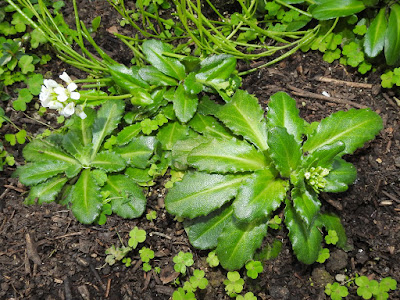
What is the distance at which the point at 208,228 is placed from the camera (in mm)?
2588

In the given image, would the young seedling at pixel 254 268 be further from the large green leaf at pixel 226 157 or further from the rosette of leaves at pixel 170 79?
the rosette of leaves at pixel 170 79

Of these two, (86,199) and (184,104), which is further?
(184,104)

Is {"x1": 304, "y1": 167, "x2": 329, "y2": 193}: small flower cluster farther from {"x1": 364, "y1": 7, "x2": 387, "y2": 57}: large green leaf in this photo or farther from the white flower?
the white flower

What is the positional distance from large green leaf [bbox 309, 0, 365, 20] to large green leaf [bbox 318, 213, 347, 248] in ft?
4.92

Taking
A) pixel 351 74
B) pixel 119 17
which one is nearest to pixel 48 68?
pixel 119 17

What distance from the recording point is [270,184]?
2422 millimetres

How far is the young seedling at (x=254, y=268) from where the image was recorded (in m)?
2.46

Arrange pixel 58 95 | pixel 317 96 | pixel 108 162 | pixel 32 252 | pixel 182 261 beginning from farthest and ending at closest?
pixel 317 96 → pixel 108 162 → pixel 32 252 → pixel 182 261 → pixel 58 95

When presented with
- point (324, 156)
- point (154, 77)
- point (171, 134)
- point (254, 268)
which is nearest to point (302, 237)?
point (254, 268)

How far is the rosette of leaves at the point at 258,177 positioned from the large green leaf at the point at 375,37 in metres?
0.60

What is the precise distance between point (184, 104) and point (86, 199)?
0.97 m

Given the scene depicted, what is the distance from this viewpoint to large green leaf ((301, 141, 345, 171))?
2209 mm

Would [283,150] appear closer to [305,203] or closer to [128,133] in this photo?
[305,203]

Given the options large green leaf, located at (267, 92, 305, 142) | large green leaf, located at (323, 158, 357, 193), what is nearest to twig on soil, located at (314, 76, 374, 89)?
large green leaf, located at (267, 92, 305, 142)
